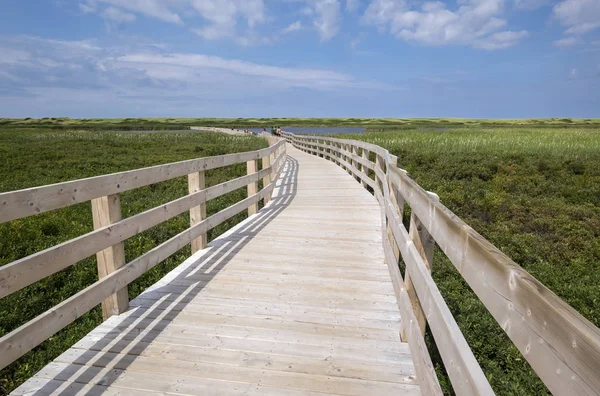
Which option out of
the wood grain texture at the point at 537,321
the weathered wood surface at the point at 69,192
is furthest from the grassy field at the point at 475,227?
the wood grain texture at the point at 537,321

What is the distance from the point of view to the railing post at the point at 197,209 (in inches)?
208

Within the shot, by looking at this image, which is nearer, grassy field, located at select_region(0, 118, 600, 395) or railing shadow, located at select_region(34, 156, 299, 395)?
railing shadow, located at select_region(34, 156, 299, 395)

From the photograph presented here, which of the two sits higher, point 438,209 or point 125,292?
point 438,209

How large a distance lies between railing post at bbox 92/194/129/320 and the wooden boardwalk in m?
0.14

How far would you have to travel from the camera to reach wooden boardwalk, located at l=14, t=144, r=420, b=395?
113 inches

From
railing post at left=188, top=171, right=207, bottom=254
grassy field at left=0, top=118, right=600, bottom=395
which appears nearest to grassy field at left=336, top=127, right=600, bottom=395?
grassy field at left=0, top=118, right=600, bottom=395

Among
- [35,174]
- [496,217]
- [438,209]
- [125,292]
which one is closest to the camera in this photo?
[438,209]

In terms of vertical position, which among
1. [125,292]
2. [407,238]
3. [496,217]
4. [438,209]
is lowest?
[496,217]

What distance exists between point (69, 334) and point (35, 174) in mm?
13168

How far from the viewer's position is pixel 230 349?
330cm

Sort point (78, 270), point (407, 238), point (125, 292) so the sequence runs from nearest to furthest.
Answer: point (407, 238) → point (125, 292) → point (78, 270)

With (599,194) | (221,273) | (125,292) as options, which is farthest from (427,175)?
(125,292)

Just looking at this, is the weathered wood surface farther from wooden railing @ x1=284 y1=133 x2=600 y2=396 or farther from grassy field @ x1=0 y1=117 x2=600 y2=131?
grassy field @ x1=0 y1=117 x2=600 y2=131

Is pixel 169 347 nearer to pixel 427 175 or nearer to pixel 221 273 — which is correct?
pixel 221 273
